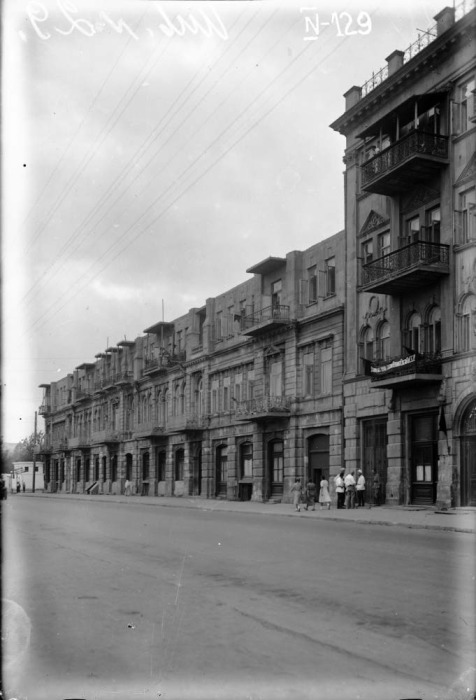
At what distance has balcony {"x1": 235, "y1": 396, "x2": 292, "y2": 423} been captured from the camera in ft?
125

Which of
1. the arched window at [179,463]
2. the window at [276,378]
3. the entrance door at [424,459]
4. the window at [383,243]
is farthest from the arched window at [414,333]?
the arched window at [179,463]

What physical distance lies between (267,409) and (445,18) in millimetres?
18576

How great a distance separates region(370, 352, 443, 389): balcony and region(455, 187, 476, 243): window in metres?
4.01

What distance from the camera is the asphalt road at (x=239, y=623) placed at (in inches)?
227

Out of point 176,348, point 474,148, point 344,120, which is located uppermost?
point 344,120

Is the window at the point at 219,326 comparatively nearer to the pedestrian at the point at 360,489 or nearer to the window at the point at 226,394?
the window at the point at 226,394

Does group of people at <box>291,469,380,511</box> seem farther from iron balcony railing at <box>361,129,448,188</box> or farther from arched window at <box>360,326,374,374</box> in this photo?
iron balcony railing at <box>361,129,448,188</box>

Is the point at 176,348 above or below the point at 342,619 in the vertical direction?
above

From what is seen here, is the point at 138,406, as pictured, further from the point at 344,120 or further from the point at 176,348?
the point at 344,120

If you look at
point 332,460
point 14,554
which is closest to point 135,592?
point 14,554

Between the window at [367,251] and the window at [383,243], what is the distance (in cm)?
52

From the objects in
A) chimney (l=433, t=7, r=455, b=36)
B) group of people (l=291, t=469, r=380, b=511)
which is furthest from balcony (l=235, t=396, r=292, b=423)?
chimney (l=433, t=7, r=455, b=36)

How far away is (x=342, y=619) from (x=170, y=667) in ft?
7.44

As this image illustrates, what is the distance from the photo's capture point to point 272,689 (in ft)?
18.3
